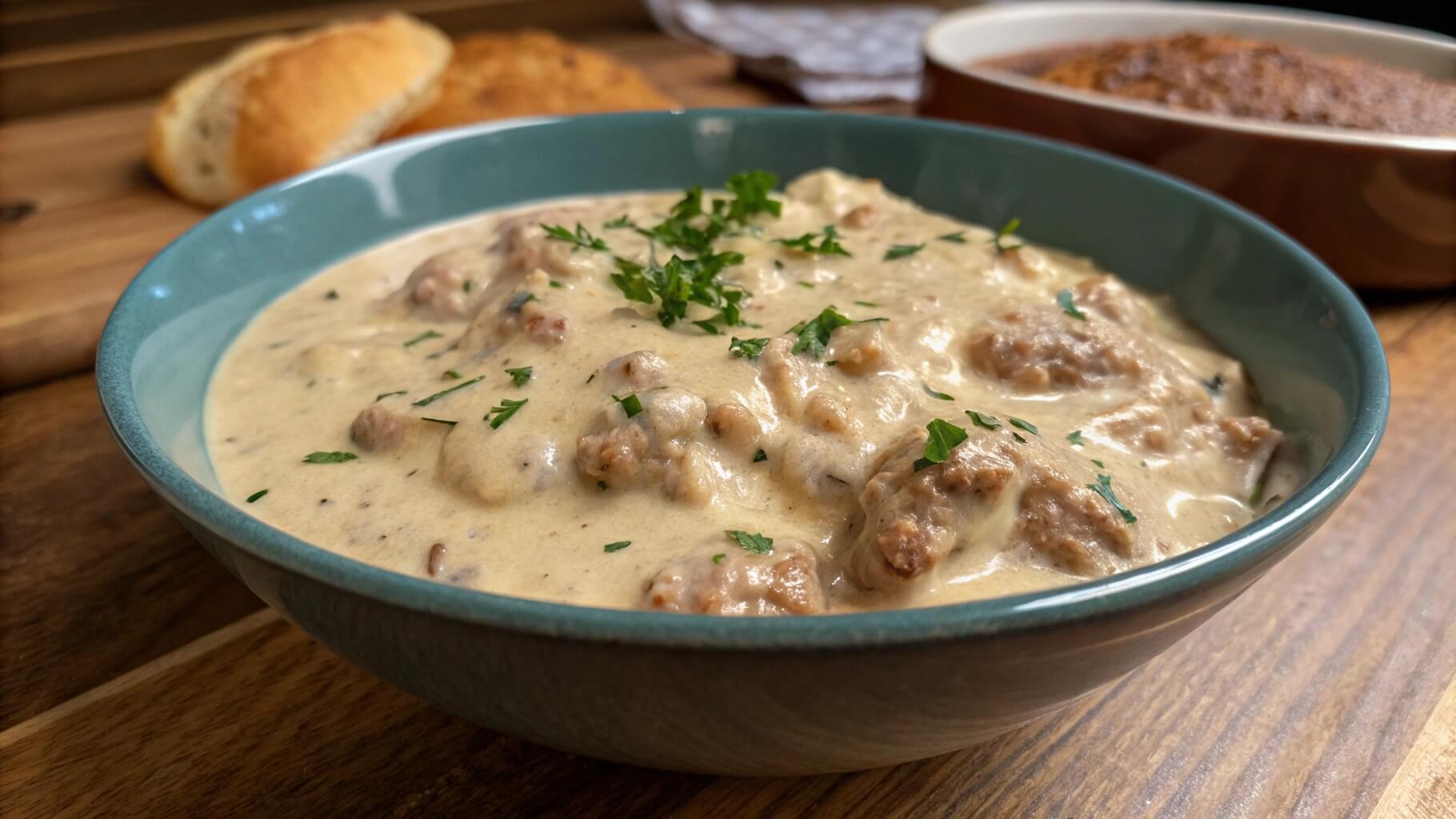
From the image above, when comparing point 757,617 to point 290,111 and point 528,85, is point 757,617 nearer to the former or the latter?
point 290,111

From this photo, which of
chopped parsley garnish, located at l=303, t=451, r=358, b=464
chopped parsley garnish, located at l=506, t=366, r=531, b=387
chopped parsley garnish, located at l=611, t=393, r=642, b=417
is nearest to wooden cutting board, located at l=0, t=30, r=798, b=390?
chopped parsley garnish, located at l=303, t=451, r=358, b=464

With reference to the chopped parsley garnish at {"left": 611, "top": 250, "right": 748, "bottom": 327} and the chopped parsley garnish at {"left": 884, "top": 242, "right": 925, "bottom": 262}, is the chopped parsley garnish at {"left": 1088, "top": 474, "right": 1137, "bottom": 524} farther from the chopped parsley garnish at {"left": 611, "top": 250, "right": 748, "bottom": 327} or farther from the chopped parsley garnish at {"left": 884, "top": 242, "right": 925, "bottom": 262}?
the chopped parsley garnish at {"left": 884, "top": 242, "right": 925, "bottom": 262}

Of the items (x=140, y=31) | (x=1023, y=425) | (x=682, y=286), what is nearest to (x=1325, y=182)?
(x=1023, y=425)

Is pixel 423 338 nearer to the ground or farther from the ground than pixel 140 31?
farther from the ground

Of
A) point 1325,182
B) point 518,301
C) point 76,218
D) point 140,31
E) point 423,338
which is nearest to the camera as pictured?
point 518,301

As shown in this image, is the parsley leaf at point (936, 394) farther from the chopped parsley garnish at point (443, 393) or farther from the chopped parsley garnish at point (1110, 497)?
the chopped parsley garnish at point (443, 393)

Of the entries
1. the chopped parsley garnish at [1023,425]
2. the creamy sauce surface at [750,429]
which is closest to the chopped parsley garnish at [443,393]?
the creamy sauce surface at [750,429]

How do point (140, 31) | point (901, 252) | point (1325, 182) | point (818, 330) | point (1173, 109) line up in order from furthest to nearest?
1. point (140, 31)
2. point (1173, 109)
3. point (1325, 182)
4. point (901, 252)
5. point (818, 330)

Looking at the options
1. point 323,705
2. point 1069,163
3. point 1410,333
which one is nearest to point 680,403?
point 323,705
